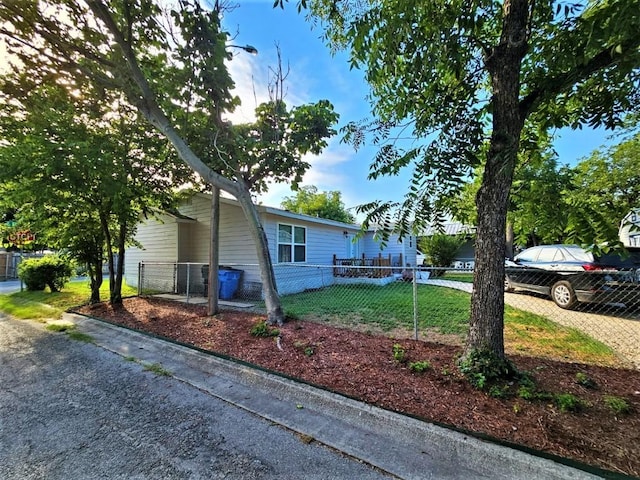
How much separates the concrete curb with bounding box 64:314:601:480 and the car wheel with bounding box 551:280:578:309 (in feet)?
21.2

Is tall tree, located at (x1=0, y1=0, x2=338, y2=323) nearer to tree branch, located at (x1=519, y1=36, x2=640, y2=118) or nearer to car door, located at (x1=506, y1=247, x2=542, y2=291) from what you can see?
tree branch, located at (x1=519, y1=36, x2=640, y2=118)

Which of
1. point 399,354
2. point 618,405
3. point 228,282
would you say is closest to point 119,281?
point 228,282

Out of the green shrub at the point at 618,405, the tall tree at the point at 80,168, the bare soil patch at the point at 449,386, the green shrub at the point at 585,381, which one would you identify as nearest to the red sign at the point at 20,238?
the tall tree at the point at 80,168

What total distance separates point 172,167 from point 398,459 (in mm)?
8151

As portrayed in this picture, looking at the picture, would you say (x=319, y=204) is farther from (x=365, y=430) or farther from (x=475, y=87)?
(x=365, y=430)

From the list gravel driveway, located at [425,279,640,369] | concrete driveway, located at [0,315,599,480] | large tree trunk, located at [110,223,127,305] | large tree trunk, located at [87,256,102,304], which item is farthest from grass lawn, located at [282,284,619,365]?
large tree trunk, located at [87,256,102,304]

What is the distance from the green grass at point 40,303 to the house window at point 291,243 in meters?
5.90

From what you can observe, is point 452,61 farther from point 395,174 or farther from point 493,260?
point 493,260

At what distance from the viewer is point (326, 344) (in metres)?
4.38

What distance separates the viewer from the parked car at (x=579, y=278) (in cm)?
569

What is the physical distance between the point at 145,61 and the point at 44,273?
9850mm

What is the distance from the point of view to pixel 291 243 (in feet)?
34.5

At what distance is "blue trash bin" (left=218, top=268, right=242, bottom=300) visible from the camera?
8.97 metres

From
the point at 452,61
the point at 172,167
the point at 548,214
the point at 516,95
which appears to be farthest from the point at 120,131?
the point at 548,214
